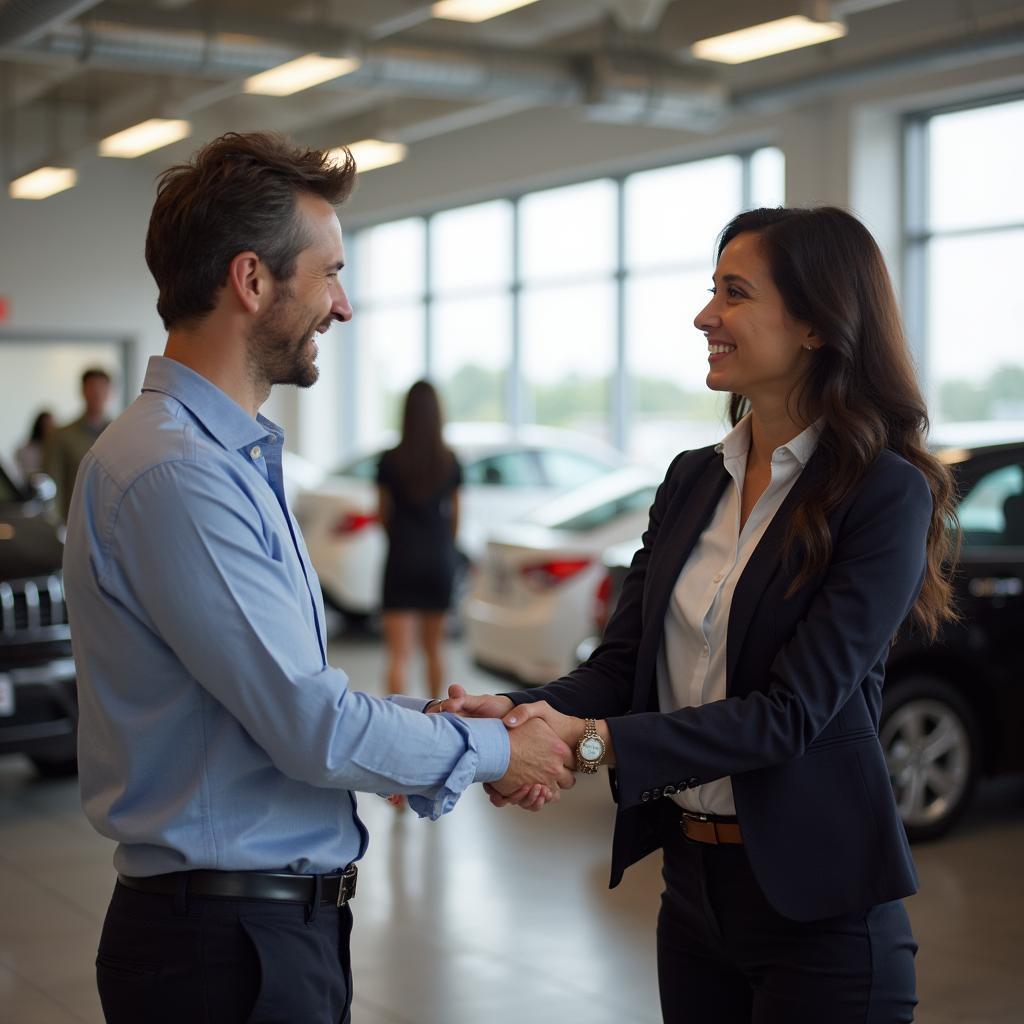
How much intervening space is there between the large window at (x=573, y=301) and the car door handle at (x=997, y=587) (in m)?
7.07

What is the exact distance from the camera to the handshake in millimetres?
2307

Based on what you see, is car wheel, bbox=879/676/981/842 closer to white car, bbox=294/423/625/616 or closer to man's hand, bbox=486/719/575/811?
man's hand, bbox=486/719/575/811

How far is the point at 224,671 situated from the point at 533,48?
9.55 metres

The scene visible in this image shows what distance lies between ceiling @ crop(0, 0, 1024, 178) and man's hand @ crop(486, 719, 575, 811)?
21.7 feet

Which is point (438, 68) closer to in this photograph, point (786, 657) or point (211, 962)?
point (786, 657)

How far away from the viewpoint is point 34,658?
20.5ft

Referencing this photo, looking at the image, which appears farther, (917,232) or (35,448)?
(35,448)

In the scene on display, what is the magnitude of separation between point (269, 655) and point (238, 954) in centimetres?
42

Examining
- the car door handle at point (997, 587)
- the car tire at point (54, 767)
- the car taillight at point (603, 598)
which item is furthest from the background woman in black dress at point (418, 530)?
the car door handle at point (997, 587)

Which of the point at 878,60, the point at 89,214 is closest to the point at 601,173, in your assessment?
the point at 878,60

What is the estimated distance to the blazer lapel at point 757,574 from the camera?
7.27 feet

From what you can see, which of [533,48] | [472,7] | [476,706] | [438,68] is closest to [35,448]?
[438,68]

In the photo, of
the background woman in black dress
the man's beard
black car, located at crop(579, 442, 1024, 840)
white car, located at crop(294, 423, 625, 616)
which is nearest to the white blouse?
the man's beard

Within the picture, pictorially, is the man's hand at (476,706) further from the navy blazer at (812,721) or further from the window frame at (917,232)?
the window frame at (917,232)
